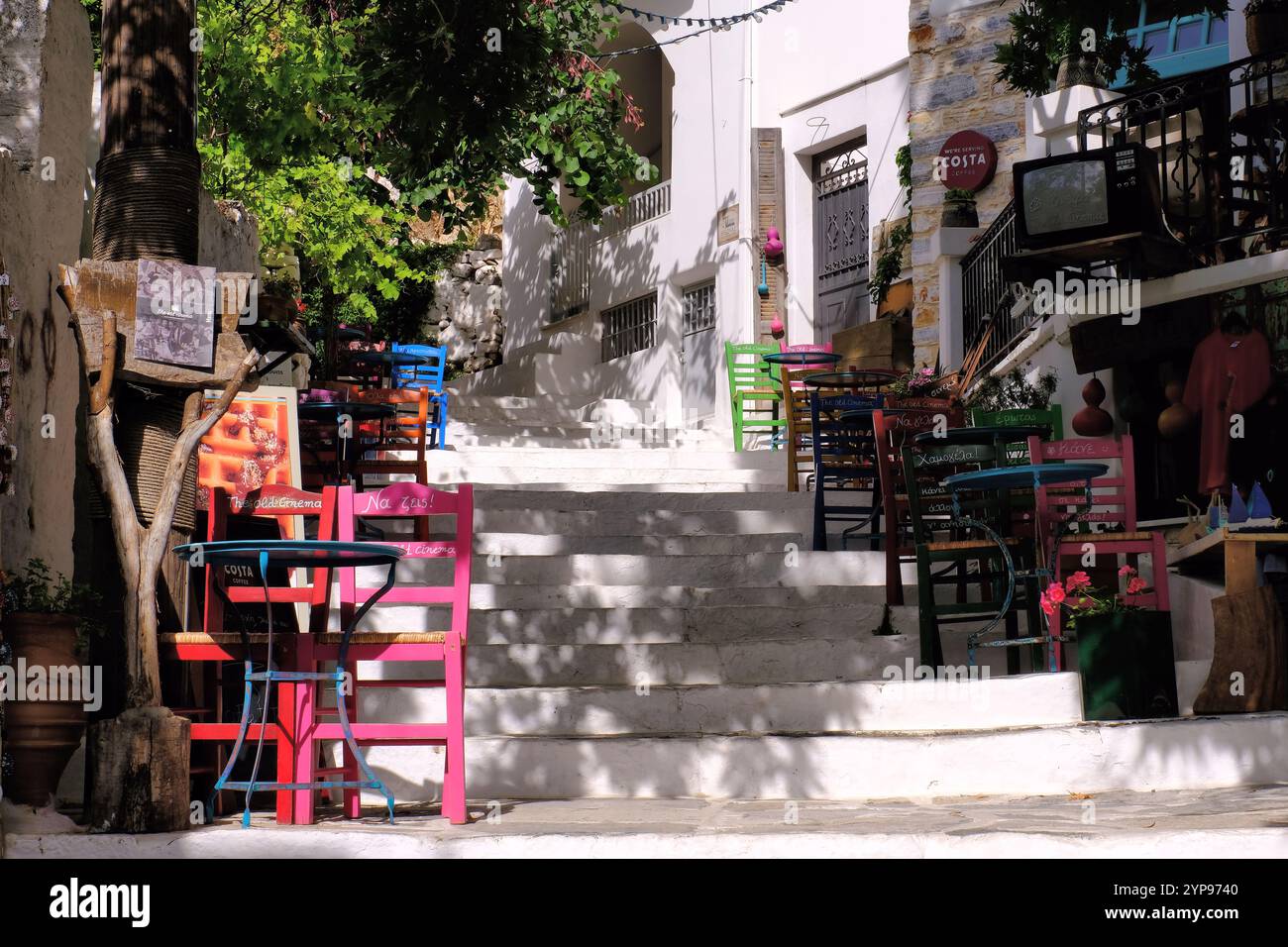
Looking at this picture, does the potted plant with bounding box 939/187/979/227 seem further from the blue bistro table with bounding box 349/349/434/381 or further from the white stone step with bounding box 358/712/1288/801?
the white stone step with bounding box 358/712/1288/801

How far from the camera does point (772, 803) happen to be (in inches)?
212

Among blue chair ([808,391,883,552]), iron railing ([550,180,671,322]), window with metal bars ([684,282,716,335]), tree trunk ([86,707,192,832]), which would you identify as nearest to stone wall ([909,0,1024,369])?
blue chair ([808,391,883,552])

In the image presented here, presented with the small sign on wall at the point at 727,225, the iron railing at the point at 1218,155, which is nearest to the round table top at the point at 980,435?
the iron railing at the point at 1218,155

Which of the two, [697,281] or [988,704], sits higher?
[697,281]

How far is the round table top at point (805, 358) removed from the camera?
11.7 m

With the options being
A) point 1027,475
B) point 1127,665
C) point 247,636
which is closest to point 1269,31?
point 1027,475

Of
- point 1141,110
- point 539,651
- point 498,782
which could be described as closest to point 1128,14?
point 1141,110

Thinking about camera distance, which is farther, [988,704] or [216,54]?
[216,54]

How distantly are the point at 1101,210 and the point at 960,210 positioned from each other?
17.2 feet

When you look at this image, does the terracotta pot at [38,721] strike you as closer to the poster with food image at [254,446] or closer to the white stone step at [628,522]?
the poster with food image at [254,446]

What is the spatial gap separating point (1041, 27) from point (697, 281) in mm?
8865

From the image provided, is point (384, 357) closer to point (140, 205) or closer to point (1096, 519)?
point (1096, 519)

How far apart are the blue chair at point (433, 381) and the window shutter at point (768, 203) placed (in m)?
4.38
